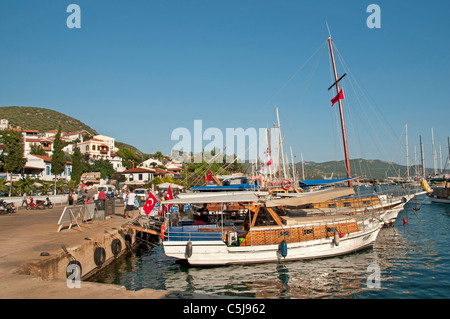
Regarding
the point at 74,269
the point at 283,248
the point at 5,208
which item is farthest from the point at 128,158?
the point at 283,248

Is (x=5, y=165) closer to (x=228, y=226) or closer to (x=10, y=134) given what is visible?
(x=10, y=134)

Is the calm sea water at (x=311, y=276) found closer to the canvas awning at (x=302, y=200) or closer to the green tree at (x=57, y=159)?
the canvas awning at (x=302, y=200)

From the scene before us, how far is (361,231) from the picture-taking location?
1772cm

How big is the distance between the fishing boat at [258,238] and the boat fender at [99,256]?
3.10 m

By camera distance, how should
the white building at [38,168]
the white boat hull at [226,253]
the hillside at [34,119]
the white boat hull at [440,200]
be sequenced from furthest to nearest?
the hillside at [34,119] < the white building at [38,168] < the white boat hull at [440,200] < the white boat hull at [226,253]

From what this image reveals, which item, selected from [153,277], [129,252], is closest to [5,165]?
[129,252]

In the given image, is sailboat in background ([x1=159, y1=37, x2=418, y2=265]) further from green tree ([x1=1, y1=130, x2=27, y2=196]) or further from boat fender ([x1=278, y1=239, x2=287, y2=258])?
green tree ([x1=1, y1=130, x2=27, y2=196])

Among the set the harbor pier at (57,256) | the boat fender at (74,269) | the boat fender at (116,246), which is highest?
the harbor pier at (57,256)

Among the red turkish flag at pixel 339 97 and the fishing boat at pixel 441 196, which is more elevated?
the red turkish flag at pixel 339 97

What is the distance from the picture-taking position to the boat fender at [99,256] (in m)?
14.4

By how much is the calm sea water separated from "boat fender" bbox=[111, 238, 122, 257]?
1.88 feet

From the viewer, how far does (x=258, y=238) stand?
15078mm

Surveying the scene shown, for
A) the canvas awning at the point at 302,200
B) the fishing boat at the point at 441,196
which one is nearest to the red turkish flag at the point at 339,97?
the canvas awning at the point at 302,200
